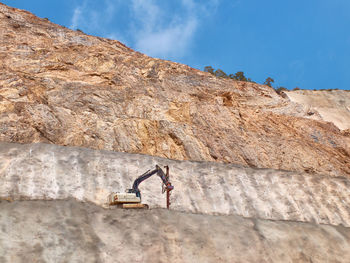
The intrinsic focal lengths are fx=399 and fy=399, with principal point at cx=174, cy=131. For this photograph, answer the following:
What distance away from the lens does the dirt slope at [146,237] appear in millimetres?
11227

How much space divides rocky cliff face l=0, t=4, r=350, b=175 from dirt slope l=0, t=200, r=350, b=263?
24.5ft

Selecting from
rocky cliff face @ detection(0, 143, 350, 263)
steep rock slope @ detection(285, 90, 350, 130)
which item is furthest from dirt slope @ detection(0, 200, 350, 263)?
steep rock slope @ detection(285, 90, 350, 130)

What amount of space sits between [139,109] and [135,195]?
424 inches

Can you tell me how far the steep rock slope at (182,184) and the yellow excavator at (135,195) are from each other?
0.43 metres

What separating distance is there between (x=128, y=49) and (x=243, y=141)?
48.0 feet

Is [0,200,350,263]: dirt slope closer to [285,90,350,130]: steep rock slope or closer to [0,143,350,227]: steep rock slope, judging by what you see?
[0,143,350,227]: steep rock slope

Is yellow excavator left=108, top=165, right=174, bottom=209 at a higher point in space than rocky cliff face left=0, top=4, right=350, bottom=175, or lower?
lower

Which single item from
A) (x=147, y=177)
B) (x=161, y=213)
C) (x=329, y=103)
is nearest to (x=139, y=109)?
(x=147, y=177)

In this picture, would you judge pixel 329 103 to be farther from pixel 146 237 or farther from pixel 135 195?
pixel 146 237

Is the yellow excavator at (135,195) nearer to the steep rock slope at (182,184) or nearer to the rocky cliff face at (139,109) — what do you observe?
the steep rock slope at (182,184)

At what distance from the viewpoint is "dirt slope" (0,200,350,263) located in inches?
442

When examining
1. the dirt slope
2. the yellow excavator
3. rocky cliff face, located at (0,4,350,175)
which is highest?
rocky cliff face, located at (0,4,350,175)

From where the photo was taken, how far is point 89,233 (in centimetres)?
1216

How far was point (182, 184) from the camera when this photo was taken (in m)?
17.4
